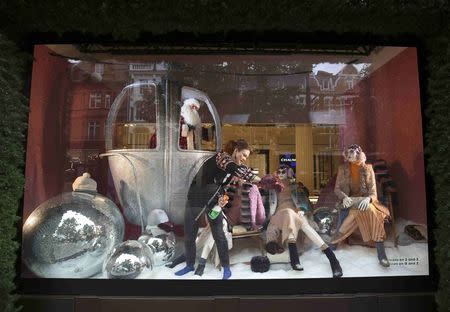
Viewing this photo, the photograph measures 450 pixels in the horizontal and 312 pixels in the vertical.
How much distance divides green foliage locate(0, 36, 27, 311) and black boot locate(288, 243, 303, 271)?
302cm

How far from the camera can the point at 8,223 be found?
3.87 meters

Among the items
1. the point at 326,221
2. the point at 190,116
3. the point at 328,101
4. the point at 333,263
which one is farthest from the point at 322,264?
the point at 190,116

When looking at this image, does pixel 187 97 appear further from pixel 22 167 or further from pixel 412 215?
pixel 412 215

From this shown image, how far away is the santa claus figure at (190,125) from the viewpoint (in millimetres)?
4805

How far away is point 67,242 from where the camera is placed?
441 cm

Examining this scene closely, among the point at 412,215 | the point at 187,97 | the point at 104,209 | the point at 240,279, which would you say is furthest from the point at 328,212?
the point at 104,209

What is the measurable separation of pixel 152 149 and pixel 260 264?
6.31 feet

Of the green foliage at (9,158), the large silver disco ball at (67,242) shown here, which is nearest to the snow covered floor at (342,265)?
the large silver disco ball at (67,242)

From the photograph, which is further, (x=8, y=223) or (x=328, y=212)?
(x=328, y=212)

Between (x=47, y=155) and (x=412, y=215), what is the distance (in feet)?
14.8

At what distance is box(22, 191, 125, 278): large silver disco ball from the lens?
4.39 meters

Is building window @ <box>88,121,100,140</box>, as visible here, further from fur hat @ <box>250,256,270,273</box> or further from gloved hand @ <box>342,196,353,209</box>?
gloved hand @ <box>342,196,353,209</box>

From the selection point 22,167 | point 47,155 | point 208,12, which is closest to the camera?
point 208,12

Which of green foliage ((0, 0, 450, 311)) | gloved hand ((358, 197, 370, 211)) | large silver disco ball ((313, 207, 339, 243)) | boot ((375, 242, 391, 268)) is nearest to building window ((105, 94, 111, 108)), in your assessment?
green foliage ((0, 0, 450, 311))
